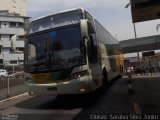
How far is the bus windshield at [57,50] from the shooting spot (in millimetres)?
10898

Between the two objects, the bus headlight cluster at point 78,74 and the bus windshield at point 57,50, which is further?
the bus windshield at point 57,50

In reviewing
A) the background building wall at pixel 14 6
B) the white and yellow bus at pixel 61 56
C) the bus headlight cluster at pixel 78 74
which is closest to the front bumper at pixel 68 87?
the white and yellow bus at pixel 61 56

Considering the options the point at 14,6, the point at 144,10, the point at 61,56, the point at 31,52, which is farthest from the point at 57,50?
the point at 14,6

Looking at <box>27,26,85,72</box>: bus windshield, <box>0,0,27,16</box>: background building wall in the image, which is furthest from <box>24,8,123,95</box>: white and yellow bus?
<box>0,0,27,16</box>: background building wall

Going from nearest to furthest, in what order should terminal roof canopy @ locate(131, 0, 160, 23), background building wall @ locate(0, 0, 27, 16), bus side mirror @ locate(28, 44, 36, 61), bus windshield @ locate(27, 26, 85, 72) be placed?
bus windshield @ locate(27, 26, 85, 72) < bus side mirror @ locate(28, 44, 36, 61) < terminal roof canopy @ locate(131, 0, 160, 23) < background building wall @ locate(0, 0, 27, 16)

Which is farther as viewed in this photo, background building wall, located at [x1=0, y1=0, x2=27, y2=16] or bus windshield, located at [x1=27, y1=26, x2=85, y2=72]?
background building wall, located at [x1=0, y1=0, x2=27, y2=16]

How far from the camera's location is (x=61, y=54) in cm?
1104

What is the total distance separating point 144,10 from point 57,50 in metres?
7.62

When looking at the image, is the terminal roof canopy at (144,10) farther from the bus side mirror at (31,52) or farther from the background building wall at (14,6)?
the background building wall at (14,6)

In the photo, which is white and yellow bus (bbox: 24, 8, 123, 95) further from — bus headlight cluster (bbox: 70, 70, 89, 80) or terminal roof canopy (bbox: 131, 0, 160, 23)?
terminal roof canopy (bbox: 131, 0, 160, 23)

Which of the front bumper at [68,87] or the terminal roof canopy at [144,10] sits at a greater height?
the terminal roof canopy at [144,10]

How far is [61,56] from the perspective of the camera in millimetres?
11016

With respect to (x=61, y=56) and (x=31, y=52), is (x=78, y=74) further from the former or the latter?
(x=31, y=52)

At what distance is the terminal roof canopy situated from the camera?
14.4 meters
